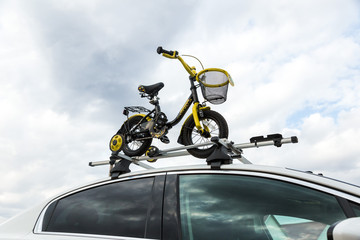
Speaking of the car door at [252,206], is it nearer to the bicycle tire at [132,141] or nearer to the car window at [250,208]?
the car window at [250,208]

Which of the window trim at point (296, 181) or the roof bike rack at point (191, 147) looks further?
the roof bike rack at point (191, 147)

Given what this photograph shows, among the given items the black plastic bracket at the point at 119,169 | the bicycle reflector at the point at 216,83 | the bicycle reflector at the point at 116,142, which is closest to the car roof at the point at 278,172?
the black plastic bracket at the point at 119,169

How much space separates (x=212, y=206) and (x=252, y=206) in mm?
214

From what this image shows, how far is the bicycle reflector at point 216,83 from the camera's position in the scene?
4.44 metres

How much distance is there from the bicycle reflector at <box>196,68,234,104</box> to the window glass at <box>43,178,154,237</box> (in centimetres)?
256

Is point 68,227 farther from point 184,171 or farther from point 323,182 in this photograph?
point 323,182

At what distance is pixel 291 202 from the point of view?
5.58ft

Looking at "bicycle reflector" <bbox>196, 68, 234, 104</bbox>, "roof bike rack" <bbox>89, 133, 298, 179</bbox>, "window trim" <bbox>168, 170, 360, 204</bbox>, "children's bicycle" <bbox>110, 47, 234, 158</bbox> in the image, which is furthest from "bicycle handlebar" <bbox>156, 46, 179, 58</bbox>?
"window trim" <bbox>168, 170, 360, 204</bbox>

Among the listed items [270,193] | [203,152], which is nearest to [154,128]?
[203,152]

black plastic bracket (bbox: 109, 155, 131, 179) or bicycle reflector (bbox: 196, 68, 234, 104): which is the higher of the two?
bicycle reflector (bbox: 196, 68, 234, 104)

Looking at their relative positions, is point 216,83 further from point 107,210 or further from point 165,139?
point 107,210

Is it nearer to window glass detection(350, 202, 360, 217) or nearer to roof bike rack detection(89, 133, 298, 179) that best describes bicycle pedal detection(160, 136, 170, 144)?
roof bike rack detection(89, 133, 298, 179)

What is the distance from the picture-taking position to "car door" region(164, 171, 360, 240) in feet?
5.26

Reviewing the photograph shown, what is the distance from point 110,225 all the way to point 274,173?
100 centimetres
